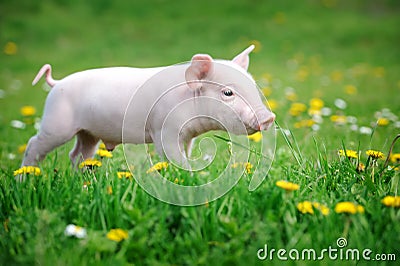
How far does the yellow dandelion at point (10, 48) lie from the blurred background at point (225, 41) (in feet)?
0.06

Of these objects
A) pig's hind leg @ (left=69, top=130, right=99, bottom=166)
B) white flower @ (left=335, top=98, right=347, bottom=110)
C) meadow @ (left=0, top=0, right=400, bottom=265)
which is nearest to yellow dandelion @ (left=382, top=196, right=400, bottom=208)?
meadow @ (left=0, top=0, right=400, bottom=265)

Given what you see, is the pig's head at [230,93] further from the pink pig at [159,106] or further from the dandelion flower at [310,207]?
the dandelion flower at [310,207]

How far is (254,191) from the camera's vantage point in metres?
2.09

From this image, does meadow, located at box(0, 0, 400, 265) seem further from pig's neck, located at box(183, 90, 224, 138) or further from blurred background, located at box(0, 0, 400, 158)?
pig's neck, located at box(183, 90, 224, 138)

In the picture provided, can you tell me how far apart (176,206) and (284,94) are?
4572mm

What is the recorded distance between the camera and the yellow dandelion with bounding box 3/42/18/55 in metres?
9.67

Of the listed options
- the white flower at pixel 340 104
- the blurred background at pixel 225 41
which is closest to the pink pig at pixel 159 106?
the white flower at pixel 340 104

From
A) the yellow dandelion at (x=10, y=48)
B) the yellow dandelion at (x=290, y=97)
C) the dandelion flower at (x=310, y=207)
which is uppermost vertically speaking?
the yellow dandelion at (x=10, y=48)

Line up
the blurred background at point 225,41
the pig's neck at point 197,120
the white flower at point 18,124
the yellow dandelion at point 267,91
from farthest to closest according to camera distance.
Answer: the blurred background at point 225,41 → the yellow dandelion at point 267,91 → the white flower at point 18,124 → the pig's neck at point 197,120

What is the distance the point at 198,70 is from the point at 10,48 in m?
8.41

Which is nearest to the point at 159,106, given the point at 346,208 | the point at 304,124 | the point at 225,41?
the point at 346,208

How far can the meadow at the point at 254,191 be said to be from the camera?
180 cm

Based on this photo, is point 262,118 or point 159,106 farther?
point 159,106

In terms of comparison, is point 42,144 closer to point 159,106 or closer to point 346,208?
point 159,106
